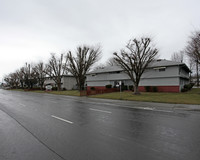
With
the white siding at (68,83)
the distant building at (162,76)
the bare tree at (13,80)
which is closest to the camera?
the distant building at (162,76)

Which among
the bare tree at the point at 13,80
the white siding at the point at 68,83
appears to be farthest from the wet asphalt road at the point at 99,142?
the bare tree at the point at 13,80

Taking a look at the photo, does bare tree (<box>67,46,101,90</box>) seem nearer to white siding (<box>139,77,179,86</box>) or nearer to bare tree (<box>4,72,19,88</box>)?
white siding (<box>139,77,179,86</box>)

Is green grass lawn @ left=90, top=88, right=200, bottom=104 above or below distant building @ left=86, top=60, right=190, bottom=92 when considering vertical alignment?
below

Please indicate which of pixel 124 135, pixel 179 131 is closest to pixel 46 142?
pixel 124 135

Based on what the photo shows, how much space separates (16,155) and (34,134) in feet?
5.20

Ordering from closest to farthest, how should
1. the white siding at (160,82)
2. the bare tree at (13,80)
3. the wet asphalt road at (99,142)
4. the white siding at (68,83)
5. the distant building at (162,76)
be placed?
1. the wet asphalt road at (99,142)
2. the distant building at (162,76)
3. the white siding at (160,82)
4. the white siding at (68,83)
5. the bare tree at (13,80)

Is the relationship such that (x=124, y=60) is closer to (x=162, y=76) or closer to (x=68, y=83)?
(x=162, y=76)

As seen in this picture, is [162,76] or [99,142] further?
[162,76]

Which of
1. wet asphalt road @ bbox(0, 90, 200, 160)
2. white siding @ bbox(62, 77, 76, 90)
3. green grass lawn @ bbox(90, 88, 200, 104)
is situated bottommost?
wet asphalt road @ bbox(0, 90, 200, 160)

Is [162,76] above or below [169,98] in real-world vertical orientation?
above

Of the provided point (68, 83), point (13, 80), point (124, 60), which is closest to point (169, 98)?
point (124, 60)

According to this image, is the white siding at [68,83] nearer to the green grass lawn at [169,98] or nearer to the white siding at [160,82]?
the white siding at [160,82]

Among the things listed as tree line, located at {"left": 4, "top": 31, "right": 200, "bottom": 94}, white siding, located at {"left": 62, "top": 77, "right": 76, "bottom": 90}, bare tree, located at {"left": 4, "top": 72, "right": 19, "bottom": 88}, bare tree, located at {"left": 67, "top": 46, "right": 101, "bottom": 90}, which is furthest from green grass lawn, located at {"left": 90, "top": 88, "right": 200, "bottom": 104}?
bare tree, located at {"left": 4, "top": 72, "right": 19, "bottom": 88}

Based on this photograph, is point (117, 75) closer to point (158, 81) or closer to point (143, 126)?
point (158, 81)
